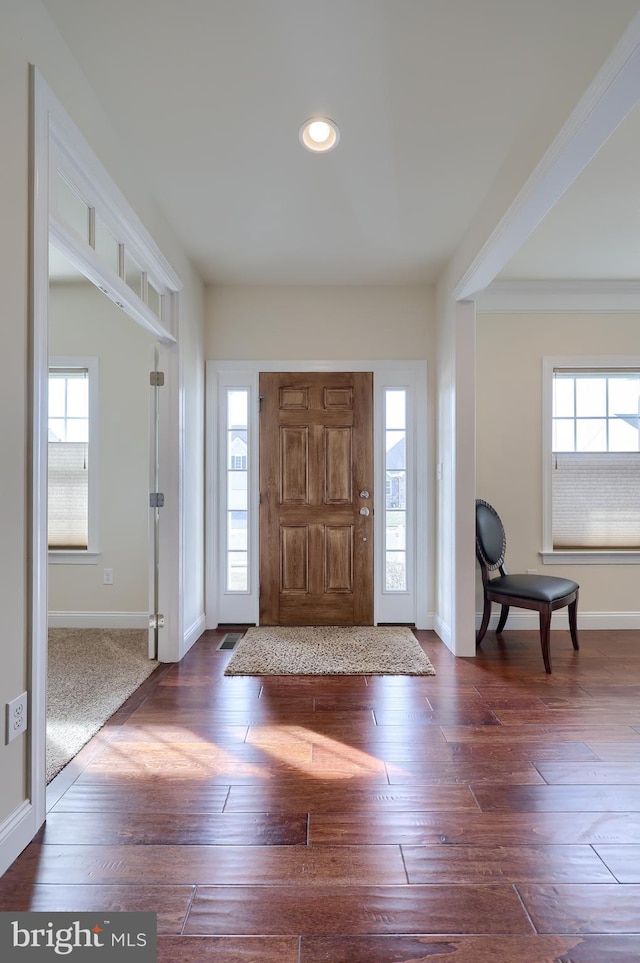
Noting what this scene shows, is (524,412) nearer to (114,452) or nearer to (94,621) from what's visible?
(114,452)

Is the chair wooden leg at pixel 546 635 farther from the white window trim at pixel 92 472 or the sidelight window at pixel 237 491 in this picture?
the white window trim at pixel 92 472

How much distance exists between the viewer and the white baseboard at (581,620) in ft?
13.8

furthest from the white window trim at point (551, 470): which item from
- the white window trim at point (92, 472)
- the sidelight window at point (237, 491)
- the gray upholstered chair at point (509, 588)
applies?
the white window trim at point (92, 472)

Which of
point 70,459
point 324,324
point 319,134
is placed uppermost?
point 319,134

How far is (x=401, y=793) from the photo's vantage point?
201 centimetres

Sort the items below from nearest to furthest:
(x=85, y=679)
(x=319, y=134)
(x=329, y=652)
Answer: (x=319, y=134) → (x=85, y=679) → (x=329, y=652)

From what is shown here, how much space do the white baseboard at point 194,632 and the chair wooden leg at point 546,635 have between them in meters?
2.36

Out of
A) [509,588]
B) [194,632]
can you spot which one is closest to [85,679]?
[194,632]

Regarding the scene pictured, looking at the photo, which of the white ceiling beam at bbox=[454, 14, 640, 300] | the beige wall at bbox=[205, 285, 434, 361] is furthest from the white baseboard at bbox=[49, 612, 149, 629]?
the white ceiling beam at bbox=[454, 14, 640, 300]

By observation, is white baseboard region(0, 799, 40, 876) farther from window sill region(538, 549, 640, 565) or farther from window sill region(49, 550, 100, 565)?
window sill region(538, 549, 640, 565)

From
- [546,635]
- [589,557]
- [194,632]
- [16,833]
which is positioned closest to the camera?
[16,833]

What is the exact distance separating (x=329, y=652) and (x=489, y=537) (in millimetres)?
1441

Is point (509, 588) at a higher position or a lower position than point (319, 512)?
lower

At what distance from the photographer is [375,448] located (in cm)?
431
